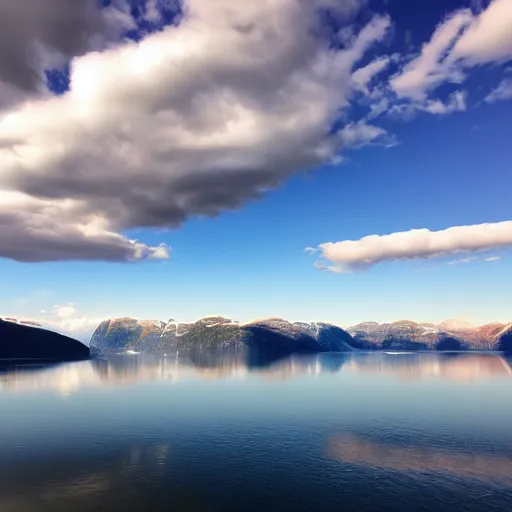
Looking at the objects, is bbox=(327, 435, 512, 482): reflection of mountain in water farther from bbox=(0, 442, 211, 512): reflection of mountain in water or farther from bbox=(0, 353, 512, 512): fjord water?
bbox=(0, 442, 211, 512): reflection of mountain in water

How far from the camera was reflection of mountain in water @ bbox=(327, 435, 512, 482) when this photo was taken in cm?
8718

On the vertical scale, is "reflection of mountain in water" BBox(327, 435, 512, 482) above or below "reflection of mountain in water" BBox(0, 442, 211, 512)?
above

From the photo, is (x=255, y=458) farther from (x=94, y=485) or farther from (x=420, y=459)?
(x=420, y=459)

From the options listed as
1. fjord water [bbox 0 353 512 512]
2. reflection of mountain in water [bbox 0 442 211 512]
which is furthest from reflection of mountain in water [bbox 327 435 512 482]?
reflection of mountain in water [bbox 0 442 211 512]

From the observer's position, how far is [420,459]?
94875 mm

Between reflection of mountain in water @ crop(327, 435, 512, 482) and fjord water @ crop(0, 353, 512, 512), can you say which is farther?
reflection of mountain in water @ crop(327, 435, 512, 482)

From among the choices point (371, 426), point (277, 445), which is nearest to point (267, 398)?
point (371, 426)

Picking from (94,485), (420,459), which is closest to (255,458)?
(94,485)

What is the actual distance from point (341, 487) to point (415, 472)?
1890 cm

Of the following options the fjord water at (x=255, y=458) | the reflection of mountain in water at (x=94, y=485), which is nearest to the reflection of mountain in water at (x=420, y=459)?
the fjord water at (x=255, y=458)

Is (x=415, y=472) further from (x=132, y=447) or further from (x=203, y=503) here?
(x=132, y=447)

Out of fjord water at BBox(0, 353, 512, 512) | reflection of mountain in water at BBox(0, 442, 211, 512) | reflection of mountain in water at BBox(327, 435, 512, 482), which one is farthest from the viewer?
reflection of mountain in water at BBox(327, 435, 512, 482)

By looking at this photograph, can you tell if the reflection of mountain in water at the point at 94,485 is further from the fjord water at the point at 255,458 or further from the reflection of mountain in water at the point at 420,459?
the reflection of mountain in water at the point at 420,459

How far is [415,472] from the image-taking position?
86.1 meters
